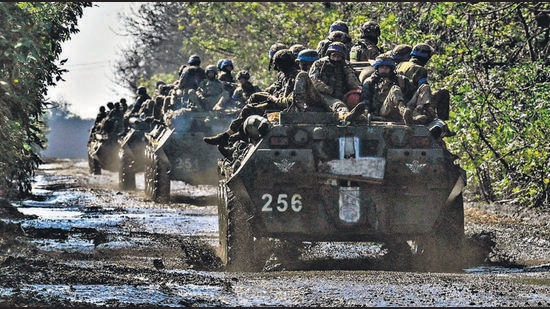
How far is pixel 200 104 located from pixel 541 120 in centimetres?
771

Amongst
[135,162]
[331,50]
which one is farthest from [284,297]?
[135,162]

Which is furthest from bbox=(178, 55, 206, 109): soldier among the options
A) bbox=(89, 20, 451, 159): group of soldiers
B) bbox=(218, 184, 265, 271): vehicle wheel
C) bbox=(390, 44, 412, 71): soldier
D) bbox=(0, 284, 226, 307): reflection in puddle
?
bbox=(0, 284, 226, 307): reflection in puddle

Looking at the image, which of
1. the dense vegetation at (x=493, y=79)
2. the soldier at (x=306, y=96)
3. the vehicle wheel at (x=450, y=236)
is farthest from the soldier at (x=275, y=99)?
the dense vegetation at (x=493, y=79)

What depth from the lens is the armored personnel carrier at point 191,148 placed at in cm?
2066

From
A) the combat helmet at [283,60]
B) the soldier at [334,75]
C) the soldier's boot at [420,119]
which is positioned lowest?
the soldier's boot at [420,119]

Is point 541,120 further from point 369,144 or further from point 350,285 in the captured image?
point 350,285

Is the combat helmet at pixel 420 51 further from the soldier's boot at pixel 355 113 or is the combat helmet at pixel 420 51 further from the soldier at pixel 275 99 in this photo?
the soldier's boot at pixel 355 113

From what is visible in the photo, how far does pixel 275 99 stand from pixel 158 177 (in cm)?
837

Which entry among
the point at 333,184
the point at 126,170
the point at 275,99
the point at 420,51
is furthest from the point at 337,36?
the point at 126,170

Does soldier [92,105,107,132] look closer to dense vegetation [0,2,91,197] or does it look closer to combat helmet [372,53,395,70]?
dense vegetation [0,2,91,197]

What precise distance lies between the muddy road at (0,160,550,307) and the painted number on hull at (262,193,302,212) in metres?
0.58

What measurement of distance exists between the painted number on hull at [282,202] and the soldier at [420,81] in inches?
53.8

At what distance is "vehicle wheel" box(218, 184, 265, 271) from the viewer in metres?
11.8

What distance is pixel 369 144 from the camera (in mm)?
11750
